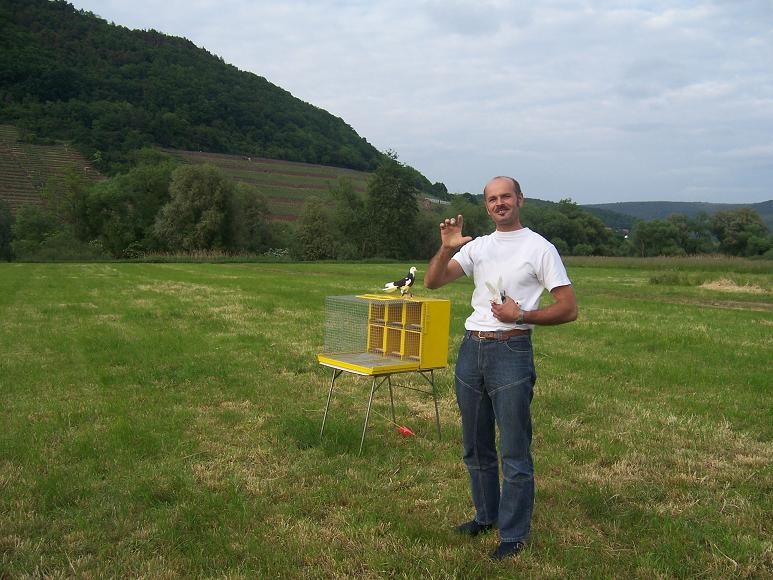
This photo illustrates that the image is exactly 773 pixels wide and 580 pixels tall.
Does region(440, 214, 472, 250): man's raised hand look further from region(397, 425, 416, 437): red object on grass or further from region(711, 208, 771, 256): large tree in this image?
region(711, 208, 771, 256): large tree

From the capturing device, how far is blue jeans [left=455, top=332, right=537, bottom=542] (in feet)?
13.6

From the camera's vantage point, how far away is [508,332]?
165 inches

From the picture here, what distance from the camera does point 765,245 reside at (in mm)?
83188

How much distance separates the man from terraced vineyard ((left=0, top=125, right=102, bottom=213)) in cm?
9653

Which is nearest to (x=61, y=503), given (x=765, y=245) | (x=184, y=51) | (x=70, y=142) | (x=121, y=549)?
(x=121, y=549)

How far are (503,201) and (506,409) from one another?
3.97ft

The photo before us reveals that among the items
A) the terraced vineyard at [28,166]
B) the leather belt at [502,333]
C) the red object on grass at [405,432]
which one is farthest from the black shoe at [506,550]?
the terraced vineyard at [28,166]

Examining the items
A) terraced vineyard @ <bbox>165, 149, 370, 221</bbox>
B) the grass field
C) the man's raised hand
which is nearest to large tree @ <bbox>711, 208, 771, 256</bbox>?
terraced vineyard @ <bbox>165, 149, 370, 221</bbox>

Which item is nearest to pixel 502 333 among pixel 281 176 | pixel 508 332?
pixel 508 332

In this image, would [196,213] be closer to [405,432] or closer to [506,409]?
[405,432]

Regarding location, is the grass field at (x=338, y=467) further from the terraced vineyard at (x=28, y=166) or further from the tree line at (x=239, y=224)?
the terraced vineyard at (x=28, y=166)

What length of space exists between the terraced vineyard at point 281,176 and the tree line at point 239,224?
970 inches

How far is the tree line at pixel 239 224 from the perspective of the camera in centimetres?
7506

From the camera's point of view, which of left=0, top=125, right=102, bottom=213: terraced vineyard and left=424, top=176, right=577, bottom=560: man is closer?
left=424, top=176, right=577, bottom=560: man
